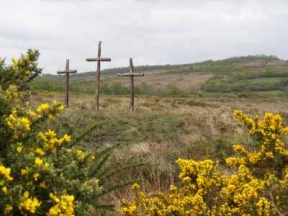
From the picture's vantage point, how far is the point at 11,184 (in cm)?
321

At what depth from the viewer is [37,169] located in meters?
3.19

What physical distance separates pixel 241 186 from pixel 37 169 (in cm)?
211

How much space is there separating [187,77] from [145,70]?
4723 centimetres

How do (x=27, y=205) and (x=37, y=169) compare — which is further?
(x=37, y=169)

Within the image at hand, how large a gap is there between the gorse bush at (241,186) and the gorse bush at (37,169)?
1114mm

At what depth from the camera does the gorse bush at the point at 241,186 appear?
4.48 meters

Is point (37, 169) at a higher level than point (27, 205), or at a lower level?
higher

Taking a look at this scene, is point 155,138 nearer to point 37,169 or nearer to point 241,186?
point 241,186

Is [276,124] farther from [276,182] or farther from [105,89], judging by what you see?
[105,89]

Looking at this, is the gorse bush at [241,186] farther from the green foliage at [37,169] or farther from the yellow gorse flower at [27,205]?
the yellow gorse flower at [27,205]

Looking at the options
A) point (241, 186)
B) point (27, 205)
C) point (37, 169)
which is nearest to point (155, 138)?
point (241, 186)

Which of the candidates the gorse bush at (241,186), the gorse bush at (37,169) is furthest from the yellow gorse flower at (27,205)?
the gorse bush at (241,186)

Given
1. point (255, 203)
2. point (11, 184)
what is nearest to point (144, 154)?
point (255, 203)

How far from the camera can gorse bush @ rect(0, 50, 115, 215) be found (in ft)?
9.80
